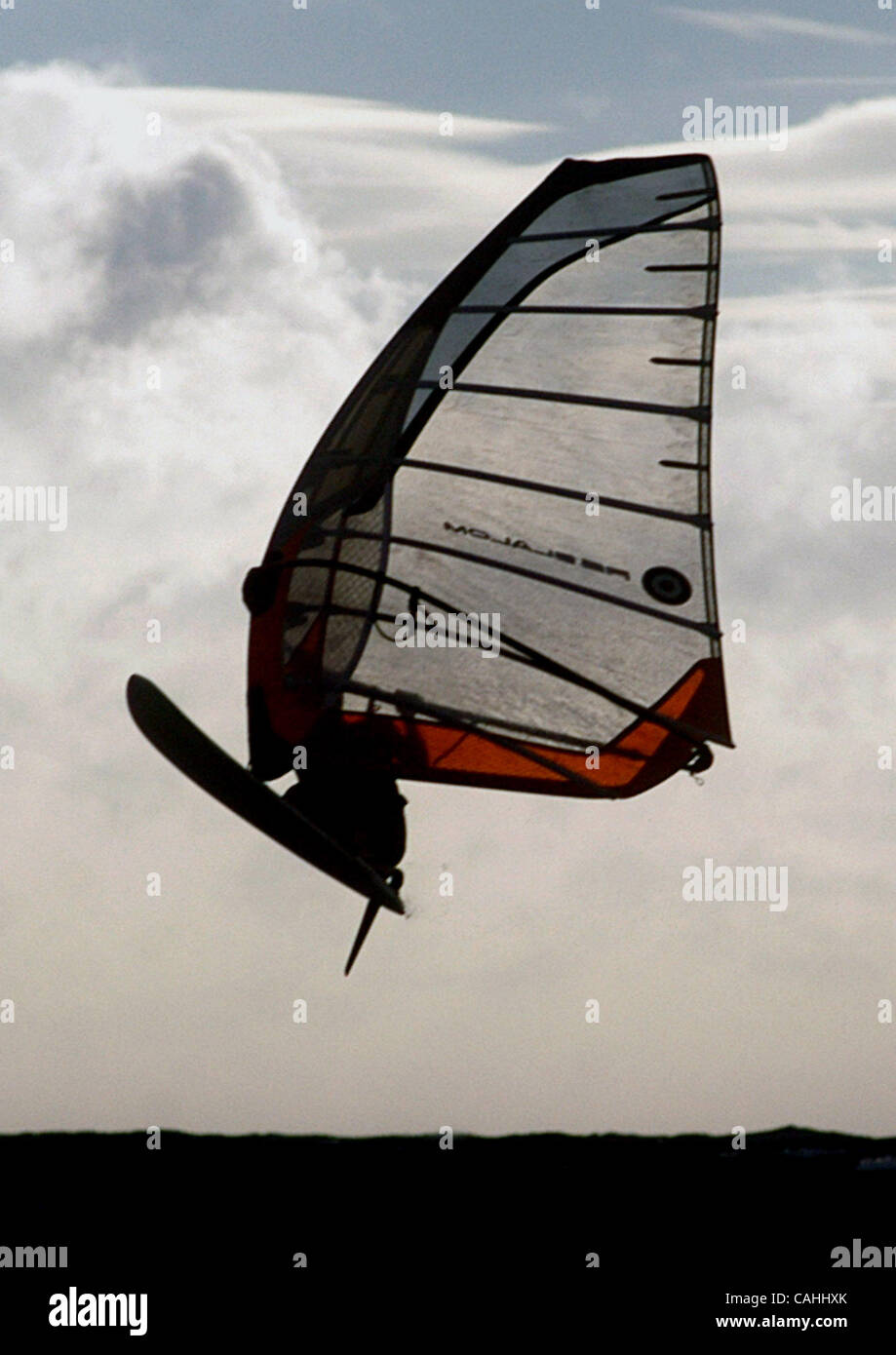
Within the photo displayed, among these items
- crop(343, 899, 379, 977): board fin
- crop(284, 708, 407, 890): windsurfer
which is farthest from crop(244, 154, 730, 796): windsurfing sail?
A: crop(343, 899, 379, 977): board fin

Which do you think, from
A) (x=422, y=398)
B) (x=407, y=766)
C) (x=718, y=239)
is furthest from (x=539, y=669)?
(x=718, y=239)

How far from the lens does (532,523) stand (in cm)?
2077

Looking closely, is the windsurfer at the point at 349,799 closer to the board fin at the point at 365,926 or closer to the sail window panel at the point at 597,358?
the board fin at the point at 365,926

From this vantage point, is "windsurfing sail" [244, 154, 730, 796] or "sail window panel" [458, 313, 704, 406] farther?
"sail window panel" [458, 313, 704, 406]

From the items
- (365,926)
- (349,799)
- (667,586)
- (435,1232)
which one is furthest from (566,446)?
(435,1232)

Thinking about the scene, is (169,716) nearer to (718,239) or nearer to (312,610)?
(312,610)

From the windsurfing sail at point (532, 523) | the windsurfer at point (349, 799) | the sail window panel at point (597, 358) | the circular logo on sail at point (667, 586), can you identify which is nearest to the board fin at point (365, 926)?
the windsurfer at point (349, 799)

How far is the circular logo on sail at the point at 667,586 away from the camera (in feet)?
68.2

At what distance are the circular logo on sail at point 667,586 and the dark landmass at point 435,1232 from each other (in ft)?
19.0

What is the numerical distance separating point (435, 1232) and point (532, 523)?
6.78 meters

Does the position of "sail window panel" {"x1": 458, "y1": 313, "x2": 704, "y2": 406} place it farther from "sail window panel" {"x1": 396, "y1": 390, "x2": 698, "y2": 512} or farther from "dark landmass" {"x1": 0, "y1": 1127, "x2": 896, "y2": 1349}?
"dark landmass" {"x1": 0, "y1": 1127, "x2": 896, "y2": 1349}

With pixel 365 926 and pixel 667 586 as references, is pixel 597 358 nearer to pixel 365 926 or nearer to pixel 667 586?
pixel 667 586

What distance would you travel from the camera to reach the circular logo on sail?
2080 centimetres

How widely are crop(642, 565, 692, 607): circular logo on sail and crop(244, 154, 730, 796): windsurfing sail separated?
0.02 m
